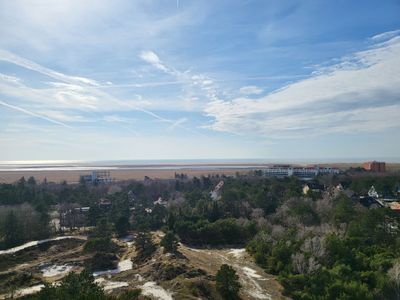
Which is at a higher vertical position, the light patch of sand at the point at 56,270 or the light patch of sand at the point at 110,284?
the light patch of sand at the point at 110,284

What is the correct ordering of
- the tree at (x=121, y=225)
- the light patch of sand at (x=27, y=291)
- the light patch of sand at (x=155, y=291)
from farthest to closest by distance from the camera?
1. the tree at (x=121, y=225)
2. the light patch of sand at (x=27, y=291)
3. the light patch of sand at (x=155, y=291)

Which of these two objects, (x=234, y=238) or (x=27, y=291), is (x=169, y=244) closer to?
(x=234, y=238)

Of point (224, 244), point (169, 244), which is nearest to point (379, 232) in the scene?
point (224, 244)

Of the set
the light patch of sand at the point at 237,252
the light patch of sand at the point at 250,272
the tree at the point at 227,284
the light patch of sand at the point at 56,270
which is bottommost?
the light patch of sand at the point at 56,270

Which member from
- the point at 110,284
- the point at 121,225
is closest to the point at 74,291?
the point at 110,284

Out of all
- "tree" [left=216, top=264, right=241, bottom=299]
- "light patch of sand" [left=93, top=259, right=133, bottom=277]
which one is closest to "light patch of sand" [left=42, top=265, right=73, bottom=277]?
"light patch of sand" [left=93, top=259, right=133, bottom=277]

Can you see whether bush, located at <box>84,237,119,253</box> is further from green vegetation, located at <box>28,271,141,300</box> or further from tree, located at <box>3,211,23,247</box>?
green vegetation, located at <box>28,271,141,300</box>

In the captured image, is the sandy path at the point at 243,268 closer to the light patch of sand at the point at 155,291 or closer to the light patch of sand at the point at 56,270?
the light patch of sand at the point at 155,291

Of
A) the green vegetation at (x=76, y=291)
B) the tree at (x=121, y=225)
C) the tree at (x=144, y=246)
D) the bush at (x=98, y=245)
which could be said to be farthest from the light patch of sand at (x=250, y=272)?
the tree at (x=121, y=225)
